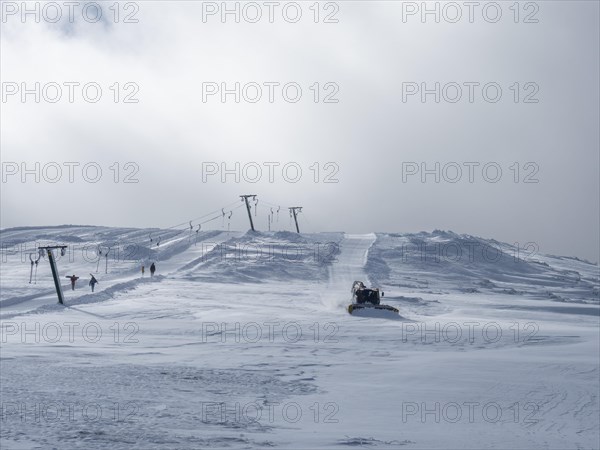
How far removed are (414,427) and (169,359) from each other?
9237mm

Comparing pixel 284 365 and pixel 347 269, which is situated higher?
pixel 284 365

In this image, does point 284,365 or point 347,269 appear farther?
point 347,269

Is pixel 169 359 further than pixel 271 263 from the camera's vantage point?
No

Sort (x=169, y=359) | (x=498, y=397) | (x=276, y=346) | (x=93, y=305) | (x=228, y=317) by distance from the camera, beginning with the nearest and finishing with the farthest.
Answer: (x=498, y=397)
(x=169, y=359)
(x=276, y=346)
(x=228, y=317)
(x=93, y=305)

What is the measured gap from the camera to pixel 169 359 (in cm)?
2045

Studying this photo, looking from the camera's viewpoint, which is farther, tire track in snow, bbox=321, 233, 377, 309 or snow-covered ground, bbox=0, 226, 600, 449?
tire track in snow, bbox=321, 233, 377, 309

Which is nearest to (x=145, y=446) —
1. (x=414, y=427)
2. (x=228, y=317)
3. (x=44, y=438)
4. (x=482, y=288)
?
(x=44, y=438)

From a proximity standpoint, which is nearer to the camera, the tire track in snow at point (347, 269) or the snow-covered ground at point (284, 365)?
the snow-covered ground at point (284, 365)

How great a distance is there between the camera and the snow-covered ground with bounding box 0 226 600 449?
1305cm

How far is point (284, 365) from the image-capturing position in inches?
787

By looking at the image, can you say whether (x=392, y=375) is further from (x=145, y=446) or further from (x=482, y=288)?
(x=482, y=288)

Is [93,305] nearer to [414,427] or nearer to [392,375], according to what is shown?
[392,375]

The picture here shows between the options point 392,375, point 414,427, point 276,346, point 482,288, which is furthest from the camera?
point 482,288

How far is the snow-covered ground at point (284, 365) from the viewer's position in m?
13.0
